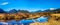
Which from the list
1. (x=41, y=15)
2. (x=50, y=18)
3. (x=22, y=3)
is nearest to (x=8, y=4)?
(x=22, y=3)

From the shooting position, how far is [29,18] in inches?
56.0

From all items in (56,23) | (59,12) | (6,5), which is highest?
(6,5)

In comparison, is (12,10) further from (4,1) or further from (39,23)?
(39,23)

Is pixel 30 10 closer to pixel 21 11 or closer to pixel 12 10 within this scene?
pixel 21 11

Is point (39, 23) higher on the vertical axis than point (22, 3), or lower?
lower

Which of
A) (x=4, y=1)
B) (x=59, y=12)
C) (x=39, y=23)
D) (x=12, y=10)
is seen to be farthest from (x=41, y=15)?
(x=4, y=1)

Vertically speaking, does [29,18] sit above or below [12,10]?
below

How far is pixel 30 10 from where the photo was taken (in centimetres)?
143

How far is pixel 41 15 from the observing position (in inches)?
56.1

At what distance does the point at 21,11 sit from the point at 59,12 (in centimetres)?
43

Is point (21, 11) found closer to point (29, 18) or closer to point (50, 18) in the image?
point (29, 18)

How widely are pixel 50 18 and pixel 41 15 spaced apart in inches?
4.2

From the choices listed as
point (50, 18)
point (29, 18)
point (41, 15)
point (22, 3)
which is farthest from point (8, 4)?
point (50, 18)

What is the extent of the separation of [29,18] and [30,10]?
0.09 metres
